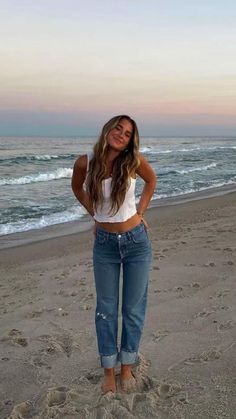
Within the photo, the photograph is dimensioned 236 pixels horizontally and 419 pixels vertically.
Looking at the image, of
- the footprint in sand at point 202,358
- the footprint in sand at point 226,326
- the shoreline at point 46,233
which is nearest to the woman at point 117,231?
the footprint in sand at point 202,358

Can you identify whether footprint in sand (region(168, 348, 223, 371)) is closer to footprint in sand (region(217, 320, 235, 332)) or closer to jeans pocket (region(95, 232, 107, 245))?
footprint in sand (region(217, 320, 235, 332))

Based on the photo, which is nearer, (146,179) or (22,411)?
(22,411)

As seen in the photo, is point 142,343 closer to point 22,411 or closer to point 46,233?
point 22,411

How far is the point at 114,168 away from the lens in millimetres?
3299

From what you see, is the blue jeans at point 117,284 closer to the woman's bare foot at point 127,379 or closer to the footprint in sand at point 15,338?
the woman's bare foot at point 127,379

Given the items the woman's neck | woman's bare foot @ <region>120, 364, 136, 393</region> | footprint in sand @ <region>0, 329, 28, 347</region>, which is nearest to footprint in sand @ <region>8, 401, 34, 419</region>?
woman's bare foot @ <region>120, 364, 136, 393</region>

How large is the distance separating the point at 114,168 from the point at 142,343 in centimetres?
183

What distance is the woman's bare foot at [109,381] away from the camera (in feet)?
11.5

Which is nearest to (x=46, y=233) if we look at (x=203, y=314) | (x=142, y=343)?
(x=203, y=314)

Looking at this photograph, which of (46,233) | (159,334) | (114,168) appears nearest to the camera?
(114,168)

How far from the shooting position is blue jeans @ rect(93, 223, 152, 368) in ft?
11.3

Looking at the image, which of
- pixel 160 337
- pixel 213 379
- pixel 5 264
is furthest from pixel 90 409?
pixel 5 264

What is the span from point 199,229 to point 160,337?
618cm

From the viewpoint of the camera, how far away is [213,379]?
361cm
